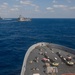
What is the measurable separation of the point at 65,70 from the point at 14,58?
47791 mm

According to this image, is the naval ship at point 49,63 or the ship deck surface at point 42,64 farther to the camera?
the ship deck surface at point 42,64

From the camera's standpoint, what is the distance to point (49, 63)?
62.3 meters

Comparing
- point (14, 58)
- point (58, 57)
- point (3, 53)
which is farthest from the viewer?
point (3, 53)

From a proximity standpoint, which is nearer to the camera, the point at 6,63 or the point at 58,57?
the point at 58,57

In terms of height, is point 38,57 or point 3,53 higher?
point 38,57

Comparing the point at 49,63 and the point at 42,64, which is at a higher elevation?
the point at 49,63

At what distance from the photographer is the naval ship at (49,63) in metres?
55.0

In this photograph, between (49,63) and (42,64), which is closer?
(49,63)

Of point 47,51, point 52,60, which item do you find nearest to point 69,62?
point 52,60

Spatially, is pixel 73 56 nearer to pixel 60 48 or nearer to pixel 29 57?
pixel 60 48

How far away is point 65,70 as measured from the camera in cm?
5659

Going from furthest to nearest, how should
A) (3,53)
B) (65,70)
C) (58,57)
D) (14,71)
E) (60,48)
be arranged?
(3,53) < (60,48) < (14,71) < (58,57) < (65,70)

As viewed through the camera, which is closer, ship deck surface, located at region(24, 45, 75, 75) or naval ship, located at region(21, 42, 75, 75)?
naval ship, located at region(21, 42, 75, 75)

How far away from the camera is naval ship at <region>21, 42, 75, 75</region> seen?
5496 cm
